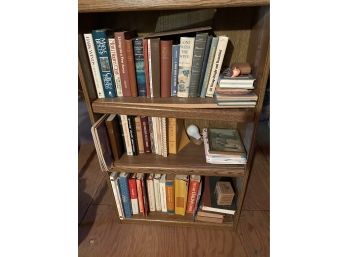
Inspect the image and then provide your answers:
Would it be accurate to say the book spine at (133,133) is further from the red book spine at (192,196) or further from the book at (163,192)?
the red book spine at (192,196)

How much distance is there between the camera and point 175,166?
96 centimetres

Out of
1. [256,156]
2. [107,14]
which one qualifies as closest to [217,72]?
[107,14]

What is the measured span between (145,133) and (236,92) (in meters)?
0.42

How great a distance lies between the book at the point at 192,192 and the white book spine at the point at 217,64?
0.41 m

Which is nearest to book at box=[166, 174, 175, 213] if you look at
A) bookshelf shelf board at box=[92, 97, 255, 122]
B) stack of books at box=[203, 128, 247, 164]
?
stack of books at box=[203, 128, 247, 164]

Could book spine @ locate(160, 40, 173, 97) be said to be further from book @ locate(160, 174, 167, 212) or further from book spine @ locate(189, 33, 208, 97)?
book @ locate(160, 174, 167, 212)

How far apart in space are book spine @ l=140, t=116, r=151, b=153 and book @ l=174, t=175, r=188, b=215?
0.65 ft

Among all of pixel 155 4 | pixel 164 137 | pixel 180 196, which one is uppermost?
pixel 155 4

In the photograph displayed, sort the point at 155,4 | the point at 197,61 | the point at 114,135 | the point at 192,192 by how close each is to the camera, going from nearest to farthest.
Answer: the point at 155,4, the point at 197,61, the point at 114,135, the point at 192,192

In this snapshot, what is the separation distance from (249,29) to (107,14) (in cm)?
60

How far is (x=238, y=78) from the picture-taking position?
2.60 ft

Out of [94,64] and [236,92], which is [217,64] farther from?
[94,64]

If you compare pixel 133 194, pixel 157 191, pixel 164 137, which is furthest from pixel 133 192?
pixel 164 137

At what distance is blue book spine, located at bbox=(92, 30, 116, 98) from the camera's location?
2.52 ft
